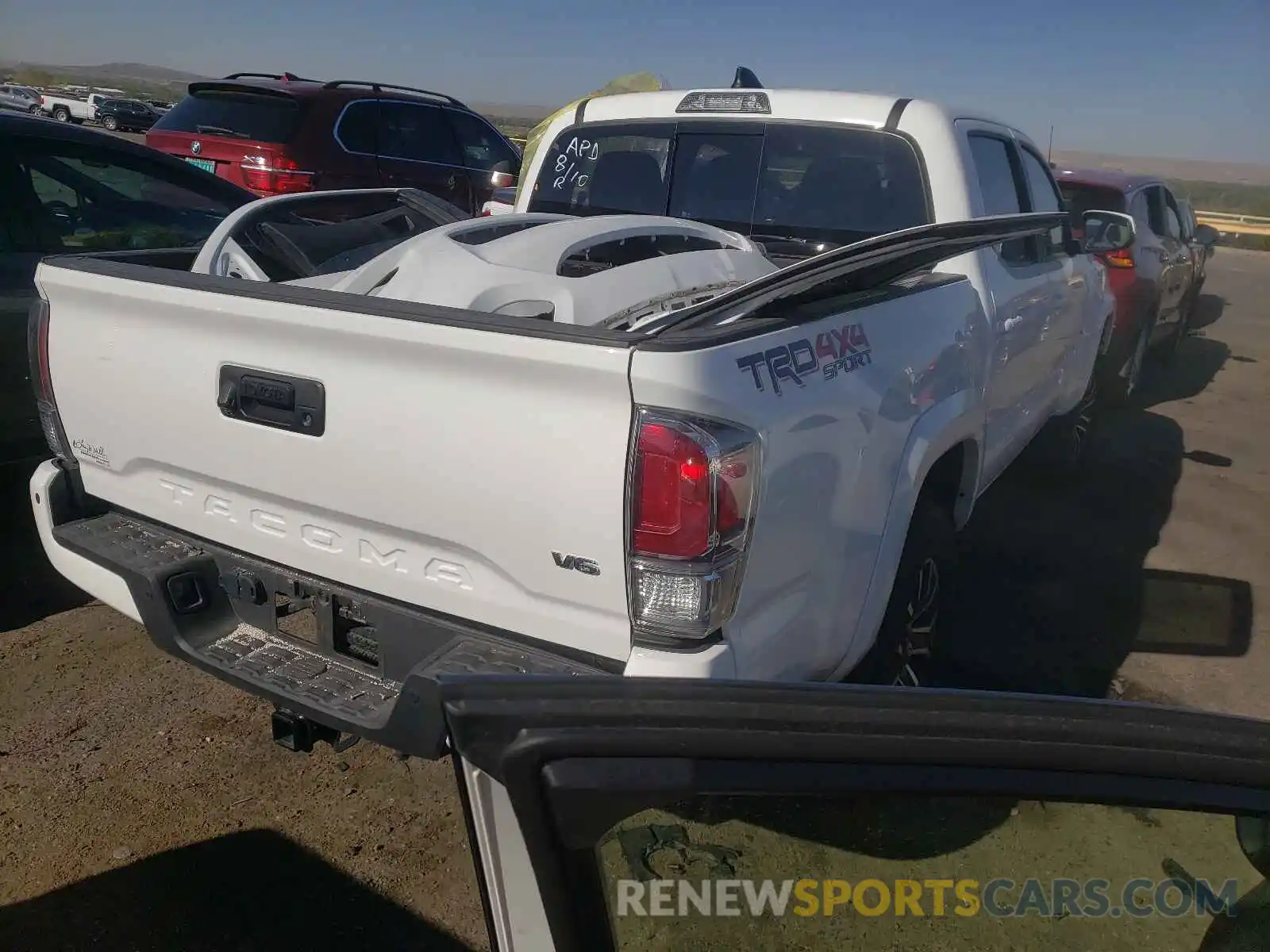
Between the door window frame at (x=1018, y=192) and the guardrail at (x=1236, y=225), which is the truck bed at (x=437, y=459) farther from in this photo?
the guardrail at (x=1236, y=225)

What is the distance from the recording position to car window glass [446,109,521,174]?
1031cm

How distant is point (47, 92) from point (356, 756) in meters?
46.1

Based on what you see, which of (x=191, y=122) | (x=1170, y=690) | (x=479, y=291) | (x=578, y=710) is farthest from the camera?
(x=191, y=122)

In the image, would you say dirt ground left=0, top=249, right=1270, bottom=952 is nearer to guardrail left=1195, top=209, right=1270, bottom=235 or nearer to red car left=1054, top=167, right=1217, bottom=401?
red car left=1054, top=167, right=1217, bottom=401

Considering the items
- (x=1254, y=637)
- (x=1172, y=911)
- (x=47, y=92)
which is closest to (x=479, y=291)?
(x=1172, y=911)

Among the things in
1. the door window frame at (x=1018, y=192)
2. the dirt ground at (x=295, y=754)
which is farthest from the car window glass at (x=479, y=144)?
the dirt ground at (x=295, y=754)

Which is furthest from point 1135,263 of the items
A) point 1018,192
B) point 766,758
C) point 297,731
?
point 766,758

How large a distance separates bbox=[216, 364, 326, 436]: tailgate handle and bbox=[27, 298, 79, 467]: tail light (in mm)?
774

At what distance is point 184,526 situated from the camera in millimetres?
2766

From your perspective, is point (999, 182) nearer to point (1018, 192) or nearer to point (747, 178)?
point (1018, 192)

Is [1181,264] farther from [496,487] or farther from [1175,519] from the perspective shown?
[496,487]

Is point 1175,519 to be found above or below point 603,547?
below

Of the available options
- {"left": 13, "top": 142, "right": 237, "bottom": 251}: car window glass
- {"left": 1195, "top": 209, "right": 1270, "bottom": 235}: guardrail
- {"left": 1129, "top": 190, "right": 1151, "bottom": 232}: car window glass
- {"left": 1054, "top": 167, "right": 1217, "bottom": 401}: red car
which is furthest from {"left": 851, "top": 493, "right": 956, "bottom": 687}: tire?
{"left": 1195, "top": 209, "right": 1270, "bottom": 235}: guardrail

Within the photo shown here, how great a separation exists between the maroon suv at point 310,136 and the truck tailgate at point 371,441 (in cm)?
607
